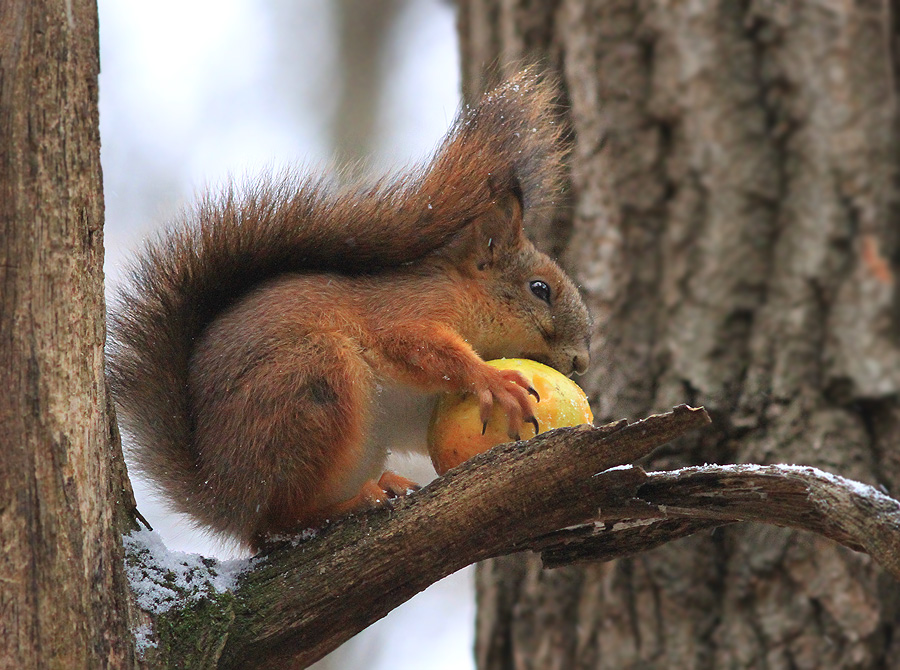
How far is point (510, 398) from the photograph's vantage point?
1.49 m

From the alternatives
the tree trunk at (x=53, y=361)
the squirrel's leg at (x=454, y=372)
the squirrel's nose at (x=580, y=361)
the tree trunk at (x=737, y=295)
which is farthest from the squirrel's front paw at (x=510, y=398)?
the tree trunk at (x=737, y=295)

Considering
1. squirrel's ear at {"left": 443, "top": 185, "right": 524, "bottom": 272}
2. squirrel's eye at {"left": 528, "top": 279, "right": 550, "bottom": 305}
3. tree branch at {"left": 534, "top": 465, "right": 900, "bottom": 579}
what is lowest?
tree branch at {"left": 534, "top": 465, "right": 900, "bottom": 579}

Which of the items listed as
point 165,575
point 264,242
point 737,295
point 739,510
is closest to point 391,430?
point 264,242

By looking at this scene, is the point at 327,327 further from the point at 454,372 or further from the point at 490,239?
the point at 490,239

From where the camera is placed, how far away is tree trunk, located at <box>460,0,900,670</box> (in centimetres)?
217

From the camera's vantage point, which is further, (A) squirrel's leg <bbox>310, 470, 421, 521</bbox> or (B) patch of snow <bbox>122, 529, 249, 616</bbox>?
(A) squirrel's leg <bbox>310, 470, 421, 521</bbox>

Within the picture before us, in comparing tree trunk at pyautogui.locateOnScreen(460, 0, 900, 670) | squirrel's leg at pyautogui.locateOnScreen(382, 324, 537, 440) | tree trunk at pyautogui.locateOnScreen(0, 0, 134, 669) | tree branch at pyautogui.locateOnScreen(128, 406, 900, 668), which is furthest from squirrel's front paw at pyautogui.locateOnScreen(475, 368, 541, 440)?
tree trunk at pyautogui.locateOnScreen(460, 0, 900, 670)

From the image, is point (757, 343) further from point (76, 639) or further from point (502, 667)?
point (76, 639)

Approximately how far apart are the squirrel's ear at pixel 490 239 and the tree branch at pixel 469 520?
0.66 m

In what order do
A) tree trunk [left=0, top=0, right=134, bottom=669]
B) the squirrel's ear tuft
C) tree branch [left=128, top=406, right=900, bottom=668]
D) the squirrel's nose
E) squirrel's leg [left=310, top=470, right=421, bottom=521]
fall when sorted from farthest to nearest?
the squirrel's nose
the squirrel's ear tuft
squirrel's leg [left=310, top=470, right=421, bottom=521]
tree branch [left=128, top=406, right=900, bottom=668]
tree trunk [left=0, top=0, right=134, bottom=669]

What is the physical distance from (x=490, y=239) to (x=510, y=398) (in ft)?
1.77

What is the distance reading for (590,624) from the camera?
7.59 feet

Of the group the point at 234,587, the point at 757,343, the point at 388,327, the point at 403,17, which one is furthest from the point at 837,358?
the point at 403,17

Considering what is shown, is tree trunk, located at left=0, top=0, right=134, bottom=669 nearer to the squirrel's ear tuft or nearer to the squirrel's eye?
the squirrel's ear tuft
